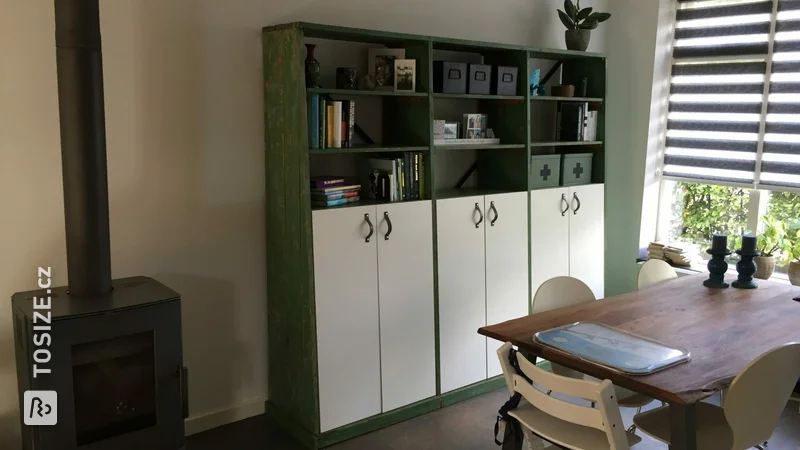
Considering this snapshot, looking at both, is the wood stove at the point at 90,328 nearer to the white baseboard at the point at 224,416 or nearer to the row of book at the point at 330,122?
the white baseboard at the point at 224,416

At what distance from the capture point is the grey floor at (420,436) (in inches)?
130

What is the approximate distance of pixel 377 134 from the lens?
3.82m

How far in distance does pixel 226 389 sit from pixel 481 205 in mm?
→ 1710

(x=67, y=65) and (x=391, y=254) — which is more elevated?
(x=67, y=65)

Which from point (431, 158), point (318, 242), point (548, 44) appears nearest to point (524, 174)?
point (431, 158)

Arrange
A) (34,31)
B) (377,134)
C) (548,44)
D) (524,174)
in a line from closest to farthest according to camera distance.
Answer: (34,31)
(377,134)
(524,174)
(548,44)

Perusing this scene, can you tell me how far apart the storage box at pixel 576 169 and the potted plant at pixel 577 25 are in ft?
2.31

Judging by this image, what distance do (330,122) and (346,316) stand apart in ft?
3.14

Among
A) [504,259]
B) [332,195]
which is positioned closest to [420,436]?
[504,259]

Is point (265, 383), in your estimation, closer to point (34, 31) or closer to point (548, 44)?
point (34, 31)

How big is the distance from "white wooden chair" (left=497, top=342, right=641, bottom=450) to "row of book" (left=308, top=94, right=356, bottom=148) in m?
1.36

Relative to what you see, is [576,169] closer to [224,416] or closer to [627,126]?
[627,126]

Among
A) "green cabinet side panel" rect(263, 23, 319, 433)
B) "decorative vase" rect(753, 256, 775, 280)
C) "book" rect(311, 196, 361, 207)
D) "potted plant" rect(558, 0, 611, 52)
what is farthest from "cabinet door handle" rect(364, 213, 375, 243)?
"decorative vase" rect(753, 256, 775, 280)

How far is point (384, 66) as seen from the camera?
354 cm
